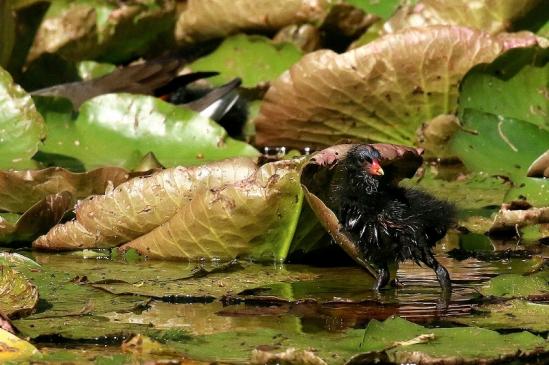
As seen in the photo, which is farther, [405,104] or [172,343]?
[405,104]

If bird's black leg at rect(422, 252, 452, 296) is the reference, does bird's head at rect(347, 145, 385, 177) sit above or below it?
above

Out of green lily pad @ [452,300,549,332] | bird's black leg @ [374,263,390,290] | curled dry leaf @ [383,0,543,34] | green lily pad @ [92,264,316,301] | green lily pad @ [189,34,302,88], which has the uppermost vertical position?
curled dry leaf @ [383,0,543,34]

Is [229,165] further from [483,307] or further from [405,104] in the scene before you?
[405,104]

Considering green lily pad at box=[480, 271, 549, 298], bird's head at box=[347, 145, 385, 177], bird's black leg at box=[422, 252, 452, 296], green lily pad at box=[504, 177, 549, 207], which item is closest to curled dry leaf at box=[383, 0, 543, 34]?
green lily pad at box=[504, 177, 549, 207]

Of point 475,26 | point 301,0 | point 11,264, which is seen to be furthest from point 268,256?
point 301,0

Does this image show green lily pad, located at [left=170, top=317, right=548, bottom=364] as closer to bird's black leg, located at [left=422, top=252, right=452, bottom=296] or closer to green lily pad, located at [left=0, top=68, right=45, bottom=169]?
bird's black leg, located at [left=422, top=252, right=452, bottom=296]

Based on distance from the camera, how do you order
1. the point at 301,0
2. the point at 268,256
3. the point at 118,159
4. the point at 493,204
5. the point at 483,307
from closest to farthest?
the point at 483,307, the point at 268,256, the point at 493,204, the point at 118,159, the point at 301,0

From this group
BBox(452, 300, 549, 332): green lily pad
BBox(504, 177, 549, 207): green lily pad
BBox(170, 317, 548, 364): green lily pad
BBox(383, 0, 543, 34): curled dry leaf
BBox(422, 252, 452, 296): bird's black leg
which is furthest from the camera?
BBox(383, 0, 543, 34): curled dry leaf
